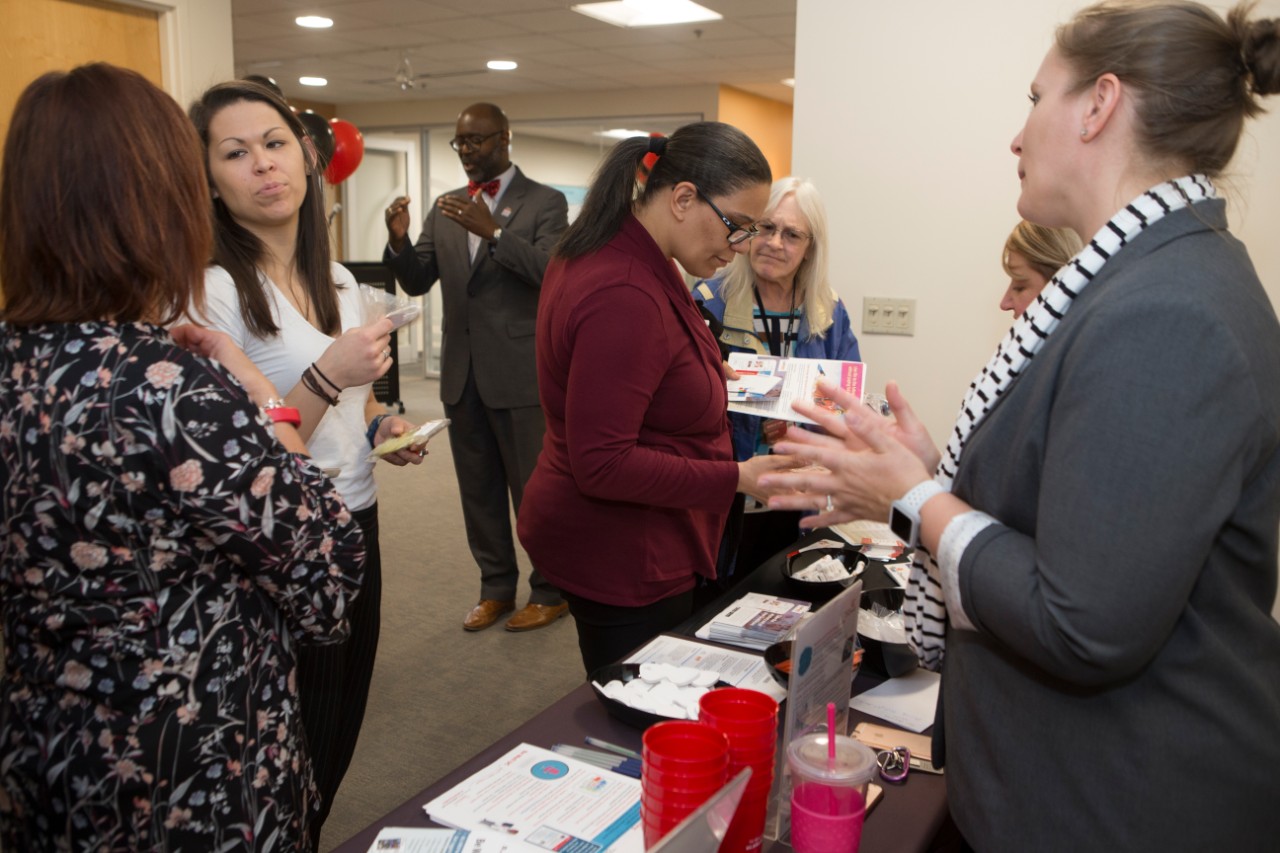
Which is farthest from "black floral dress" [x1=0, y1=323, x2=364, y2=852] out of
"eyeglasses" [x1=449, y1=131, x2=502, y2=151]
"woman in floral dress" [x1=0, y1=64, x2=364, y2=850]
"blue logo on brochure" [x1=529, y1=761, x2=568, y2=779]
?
"eyeglasses" [x1=449, y1=131, x2=502, y2=151]

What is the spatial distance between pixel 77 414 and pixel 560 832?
0.71 metres

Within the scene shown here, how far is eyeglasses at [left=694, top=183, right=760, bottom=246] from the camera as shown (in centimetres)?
179

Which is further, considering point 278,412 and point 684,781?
point 278,412

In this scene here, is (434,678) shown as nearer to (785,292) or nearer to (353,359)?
(785,292)


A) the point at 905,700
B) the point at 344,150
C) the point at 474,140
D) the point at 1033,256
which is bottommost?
the point at 905,700

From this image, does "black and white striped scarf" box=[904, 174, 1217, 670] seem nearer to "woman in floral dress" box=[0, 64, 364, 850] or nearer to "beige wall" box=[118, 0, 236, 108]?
"woman in floral dress" box=[0, 64, 364, 850]

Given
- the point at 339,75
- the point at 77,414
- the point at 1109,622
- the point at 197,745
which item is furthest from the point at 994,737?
the point at 339,75

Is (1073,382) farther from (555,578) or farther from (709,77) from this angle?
(709,77)

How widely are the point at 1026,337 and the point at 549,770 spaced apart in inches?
31.5

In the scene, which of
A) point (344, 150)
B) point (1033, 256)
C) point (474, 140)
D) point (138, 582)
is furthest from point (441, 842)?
point (344, 150)

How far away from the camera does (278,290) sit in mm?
1747

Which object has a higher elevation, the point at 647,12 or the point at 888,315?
the point at 647,12

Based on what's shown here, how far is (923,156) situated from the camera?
10.5 ft

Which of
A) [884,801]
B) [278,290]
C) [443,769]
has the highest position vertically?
[278,290]
